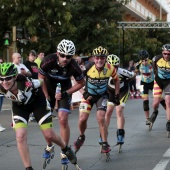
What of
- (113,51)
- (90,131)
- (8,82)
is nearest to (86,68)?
(8,82)

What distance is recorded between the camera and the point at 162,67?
11422mm

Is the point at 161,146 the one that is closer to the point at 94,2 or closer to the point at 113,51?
the point at 94,2

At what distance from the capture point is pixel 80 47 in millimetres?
28125

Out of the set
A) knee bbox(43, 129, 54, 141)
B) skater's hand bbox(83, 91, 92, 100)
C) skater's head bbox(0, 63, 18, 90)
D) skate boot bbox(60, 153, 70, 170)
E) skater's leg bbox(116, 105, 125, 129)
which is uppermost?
skater's head bbox(0, 63, 18, 90)

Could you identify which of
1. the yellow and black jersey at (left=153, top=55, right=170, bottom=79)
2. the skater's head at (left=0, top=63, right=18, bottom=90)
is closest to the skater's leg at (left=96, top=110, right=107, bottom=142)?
the skater's head at (left=0, top=63, right=18, bottom=90)

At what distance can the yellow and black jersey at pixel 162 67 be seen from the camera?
447 inches

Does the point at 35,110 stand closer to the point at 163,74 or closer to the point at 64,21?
the point at 163,74

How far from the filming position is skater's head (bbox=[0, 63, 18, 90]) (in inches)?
247

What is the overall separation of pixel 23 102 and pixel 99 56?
7.00 feet

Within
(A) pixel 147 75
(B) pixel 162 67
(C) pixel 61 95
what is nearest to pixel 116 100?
(C) pixel 61 95

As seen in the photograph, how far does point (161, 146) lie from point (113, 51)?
27.8 metres

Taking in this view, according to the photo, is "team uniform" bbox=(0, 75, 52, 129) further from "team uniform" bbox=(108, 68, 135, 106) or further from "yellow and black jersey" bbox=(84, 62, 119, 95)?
"team uniform" bbox=(108, 68, 135, 106)

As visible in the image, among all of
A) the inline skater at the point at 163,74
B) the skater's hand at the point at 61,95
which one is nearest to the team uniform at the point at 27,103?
the skater's hand at the point at 61,95

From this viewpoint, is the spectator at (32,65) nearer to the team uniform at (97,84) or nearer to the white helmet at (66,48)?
the team uniform at (97,84)
